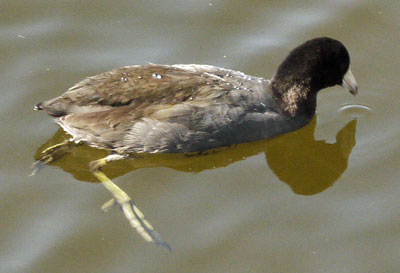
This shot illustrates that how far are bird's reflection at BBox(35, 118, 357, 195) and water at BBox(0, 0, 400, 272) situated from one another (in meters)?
0.01

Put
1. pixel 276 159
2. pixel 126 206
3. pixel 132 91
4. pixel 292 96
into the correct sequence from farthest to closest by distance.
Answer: pixel 292 96 < pixel 276 159 < pixel 132 91 < pixel 126 206

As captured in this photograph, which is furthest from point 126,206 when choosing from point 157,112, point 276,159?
point 276,159

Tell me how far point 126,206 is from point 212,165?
1.01 meters

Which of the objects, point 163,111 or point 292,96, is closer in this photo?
point 163,111

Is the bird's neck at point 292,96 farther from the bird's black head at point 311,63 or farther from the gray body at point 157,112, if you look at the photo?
the gray body at point 157,112

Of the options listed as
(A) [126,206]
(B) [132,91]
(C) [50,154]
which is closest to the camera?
(A) [126,206]

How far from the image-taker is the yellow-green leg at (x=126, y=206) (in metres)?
5.80

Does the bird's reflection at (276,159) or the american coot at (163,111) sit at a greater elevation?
the american coot at (163,111)

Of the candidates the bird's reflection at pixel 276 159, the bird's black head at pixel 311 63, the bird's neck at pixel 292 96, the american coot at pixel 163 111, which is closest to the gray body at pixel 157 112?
the american coot at pixel 163 111

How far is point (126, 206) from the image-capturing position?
604 centimetres

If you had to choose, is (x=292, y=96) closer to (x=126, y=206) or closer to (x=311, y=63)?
(x=311, y=63)

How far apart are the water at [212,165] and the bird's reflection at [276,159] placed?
0.05ft

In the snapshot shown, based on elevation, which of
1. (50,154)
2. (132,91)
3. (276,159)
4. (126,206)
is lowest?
(276,159)

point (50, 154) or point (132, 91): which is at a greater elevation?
point (132, 91)
